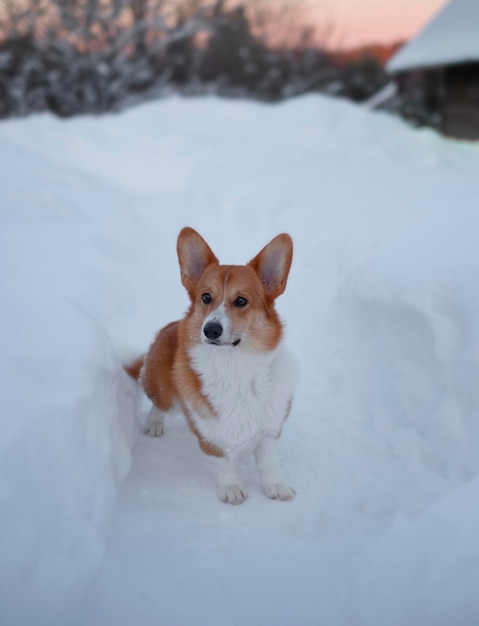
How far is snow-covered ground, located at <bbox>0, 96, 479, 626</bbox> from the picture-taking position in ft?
5.86

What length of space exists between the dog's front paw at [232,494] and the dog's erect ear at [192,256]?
0.94m

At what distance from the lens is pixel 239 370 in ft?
8.33

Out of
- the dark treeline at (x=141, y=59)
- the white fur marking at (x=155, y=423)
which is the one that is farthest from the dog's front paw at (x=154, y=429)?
the dark treeline at (x=141, y=59)

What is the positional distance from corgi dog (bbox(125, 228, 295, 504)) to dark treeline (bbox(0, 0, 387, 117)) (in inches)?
651

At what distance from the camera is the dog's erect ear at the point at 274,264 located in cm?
258

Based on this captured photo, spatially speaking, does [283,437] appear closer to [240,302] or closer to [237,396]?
[237,396]

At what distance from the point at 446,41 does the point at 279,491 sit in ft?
34.9

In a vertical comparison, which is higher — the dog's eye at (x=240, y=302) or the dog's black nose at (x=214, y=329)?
the dog's eye at (x=240, y=302)

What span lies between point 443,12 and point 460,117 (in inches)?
99.7

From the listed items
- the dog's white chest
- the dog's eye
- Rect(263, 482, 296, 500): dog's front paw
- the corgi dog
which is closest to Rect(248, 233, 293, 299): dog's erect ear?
the corgi dog

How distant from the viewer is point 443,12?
11.7 meters

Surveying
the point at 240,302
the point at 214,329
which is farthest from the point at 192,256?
the point at 214,329

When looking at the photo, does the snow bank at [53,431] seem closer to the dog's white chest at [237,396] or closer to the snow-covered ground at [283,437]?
the snow-covered ground at [283,437]

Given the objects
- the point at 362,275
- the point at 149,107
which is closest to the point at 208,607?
the point at 362,275
